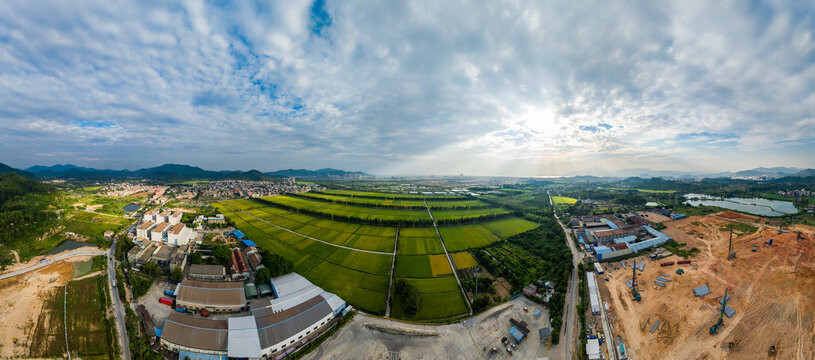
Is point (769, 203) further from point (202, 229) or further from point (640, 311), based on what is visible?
point (202, 229)

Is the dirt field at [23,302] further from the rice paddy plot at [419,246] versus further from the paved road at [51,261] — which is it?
the rice paddy plot at [419,246]

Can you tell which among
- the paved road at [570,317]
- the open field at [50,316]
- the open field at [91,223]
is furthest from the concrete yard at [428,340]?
→ the open field at [91,223]

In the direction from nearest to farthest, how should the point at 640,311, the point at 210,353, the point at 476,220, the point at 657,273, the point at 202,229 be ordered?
the point at 210,353 < the point at 640,311 < the point at 657,273 < the point at 202,229 < the point at 476,220

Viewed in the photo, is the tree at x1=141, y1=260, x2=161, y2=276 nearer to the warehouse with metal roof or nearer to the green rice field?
the warehouse with metal roof

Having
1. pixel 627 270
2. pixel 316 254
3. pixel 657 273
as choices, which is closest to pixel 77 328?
pixel 316 254

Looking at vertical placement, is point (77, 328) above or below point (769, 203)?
below

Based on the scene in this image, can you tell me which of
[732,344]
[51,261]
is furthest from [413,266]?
[51,261]

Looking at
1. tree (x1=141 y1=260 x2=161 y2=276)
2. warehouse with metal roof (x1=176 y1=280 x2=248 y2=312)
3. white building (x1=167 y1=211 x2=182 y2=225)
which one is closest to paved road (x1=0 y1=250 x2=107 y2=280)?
white building (x1=167 y1=211 x2=182 y2=225)
